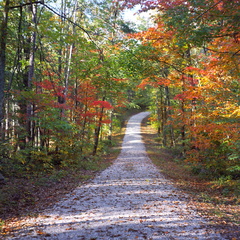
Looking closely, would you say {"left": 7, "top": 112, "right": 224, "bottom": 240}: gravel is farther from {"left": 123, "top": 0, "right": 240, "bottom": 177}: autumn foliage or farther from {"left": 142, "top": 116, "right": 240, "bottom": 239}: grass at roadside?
{"left": 123, "top": 0, "right": 240, "bottom": 177}: autumn foliage

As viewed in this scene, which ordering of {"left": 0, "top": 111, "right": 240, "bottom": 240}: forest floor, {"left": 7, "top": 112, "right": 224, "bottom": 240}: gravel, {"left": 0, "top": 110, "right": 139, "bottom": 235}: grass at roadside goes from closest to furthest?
{"left": 7, "top": 112, "right": 224, "bottom": 240}: gravel < {"left": 0, "top": 111, "right": 240, "bottom": 240}: forest floor < {"left": 0, "top": 110, "right": 139, "bottom": 235}: grass at roadside

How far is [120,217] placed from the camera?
15.8 feet

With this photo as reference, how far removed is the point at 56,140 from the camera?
9930 millimetres

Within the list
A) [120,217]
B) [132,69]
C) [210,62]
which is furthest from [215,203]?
[132,69]

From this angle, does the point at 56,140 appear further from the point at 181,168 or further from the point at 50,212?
the point at 181,168

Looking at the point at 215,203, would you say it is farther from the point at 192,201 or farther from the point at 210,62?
the point at 210,62

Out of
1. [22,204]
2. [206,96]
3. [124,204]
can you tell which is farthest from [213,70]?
Answer: [22,204]

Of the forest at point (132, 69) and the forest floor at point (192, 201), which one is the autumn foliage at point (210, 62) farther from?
the forest floor at point (192, 201)

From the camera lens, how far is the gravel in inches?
157

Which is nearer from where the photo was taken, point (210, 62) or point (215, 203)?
point (215, 203)

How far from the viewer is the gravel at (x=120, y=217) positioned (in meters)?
3.99

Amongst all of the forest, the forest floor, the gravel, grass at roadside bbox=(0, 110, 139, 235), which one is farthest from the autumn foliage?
grass at roadside bbox=(0, 110, 139, 235)

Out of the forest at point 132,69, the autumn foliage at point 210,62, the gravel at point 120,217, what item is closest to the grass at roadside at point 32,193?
the gravel at point 120,217

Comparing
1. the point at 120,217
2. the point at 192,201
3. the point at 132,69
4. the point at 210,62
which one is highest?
the point at 210,62
